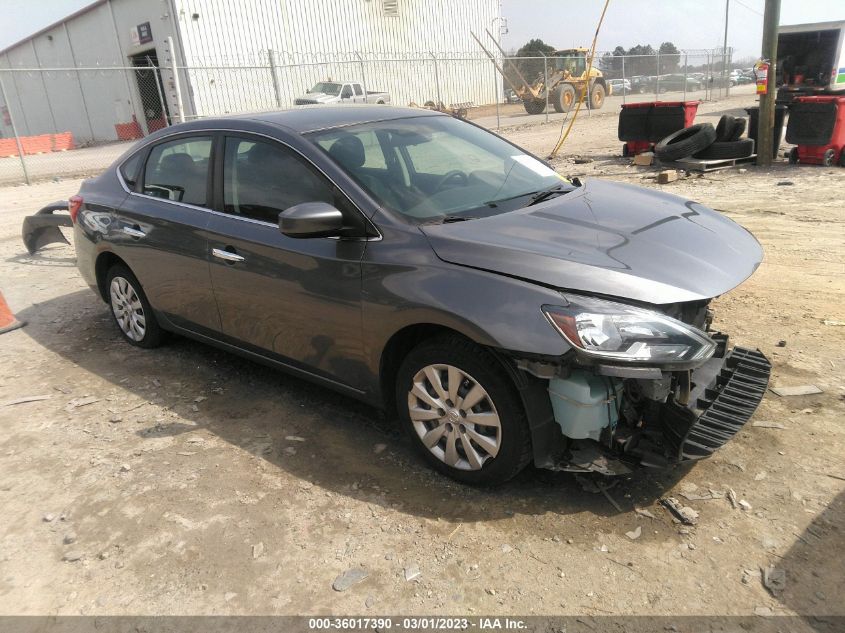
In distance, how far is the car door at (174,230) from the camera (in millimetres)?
4133

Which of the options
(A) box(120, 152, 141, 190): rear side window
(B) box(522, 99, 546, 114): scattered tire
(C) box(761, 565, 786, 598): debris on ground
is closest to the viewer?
(C) box(761, 565, 786, 598): debris on ground

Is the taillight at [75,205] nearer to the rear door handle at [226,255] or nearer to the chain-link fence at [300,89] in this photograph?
the rear door handle at [226,255]

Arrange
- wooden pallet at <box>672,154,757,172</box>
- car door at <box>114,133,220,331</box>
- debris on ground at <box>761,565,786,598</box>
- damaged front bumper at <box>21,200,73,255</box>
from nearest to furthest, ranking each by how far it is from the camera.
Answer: debris on ground at <box>761,565,786,598</box>, car door at <box>114,133,220,331</box>, damaged front bumper at <box>21,200,73,255</box>, wooden pallet at <box>672,154,757,172</box>

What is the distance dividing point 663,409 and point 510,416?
2.16 ft

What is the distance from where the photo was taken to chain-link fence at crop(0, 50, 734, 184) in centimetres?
2511

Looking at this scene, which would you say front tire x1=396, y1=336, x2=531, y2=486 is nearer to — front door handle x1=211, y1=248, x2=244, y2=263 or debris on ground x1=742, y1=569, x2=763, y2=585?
debris on ground x1=742, y1=569, x2=763, y2=585

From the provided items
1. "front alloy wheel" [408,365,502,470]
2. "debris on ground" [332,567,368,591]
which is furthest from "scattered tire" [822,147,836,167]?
"debris on ground" [332,567,368,591]

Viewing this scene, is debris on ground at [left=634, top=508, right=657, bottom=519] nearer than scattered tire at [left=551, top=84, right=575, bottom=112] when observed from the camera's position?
Yes

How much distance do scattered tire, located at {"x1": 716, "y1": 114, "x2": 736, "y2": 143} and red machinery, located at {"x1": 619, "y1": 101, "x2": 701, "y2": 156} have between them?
37.3 inches

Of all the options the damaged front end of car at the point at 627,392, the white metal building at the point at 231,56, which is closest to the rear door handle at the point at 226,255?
the damaged front end of car at the point at 627,392

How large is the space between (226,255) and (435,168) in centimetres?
134

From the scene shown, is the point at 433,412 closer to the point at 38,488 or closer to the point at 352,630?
the point at 352,630

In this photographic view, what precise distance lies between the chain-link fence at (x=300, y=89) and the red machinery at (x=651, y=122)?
34.8ft

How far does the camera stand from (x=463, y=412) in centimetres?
301
